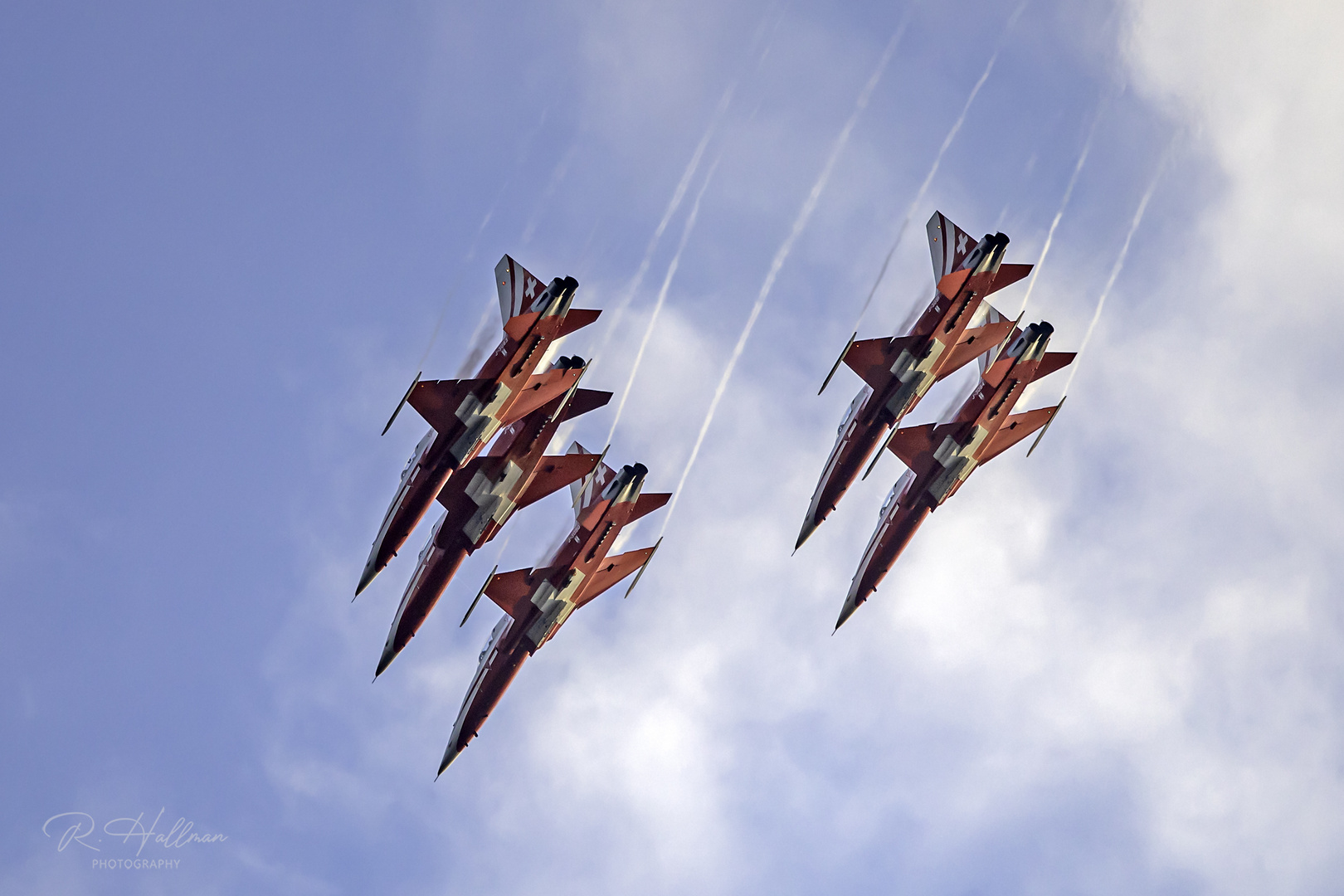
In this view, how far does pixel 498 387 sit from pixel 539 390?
1.76 m

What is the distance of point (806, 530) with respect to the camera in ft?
156

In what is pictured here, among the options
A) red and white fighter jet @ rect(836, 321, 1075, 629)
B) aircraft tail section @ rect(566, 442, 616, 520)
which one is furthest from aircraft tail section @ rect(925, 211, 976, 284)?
aircraft tail section @ rect(566, 442, 616, 520)

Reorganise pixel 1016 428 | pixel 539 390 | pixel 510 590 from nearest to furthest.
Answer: pixel 539 390 → pixel 510 590 → pixel 1016 428

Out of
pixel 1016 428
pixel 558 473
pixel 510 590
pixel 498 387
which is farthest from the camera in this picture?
pixel 1016 428

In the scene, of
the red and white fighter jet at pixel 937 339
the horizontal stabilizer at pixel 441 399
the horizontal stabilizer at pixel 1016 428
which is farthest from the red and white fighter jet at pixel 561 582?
the horizontal stabilizer at pixel 1016 428

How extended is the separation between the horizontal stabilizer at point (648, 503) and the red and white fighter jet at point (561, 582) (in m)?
0.03

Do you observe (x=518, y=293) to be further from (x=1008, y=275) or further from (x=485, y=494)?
(x=1008, y=275)

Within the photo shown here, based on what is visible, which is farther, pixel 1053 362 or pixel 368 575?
pixel 1053 362

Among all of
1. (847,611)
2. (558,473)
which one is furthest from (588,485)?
(847,611)

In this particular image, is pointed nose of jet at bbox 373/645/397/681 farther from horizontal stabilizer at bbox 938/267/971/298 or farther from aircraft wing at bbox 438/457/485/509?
horizontal stabilizer at bbox 938/267/971/298

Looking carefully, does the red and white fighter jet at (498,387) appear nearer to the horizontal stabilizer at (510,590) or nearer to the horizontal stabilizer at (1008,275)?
the horizontal stabilizer at (510,590)

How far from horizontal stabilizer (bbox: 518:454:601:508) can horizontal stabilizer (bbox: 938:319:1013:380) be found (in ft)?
46.5

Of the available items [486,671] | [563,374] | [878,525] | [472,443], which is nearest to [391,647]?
[486,671]

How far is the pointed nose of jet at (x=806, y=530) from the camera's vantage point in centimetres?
4753
